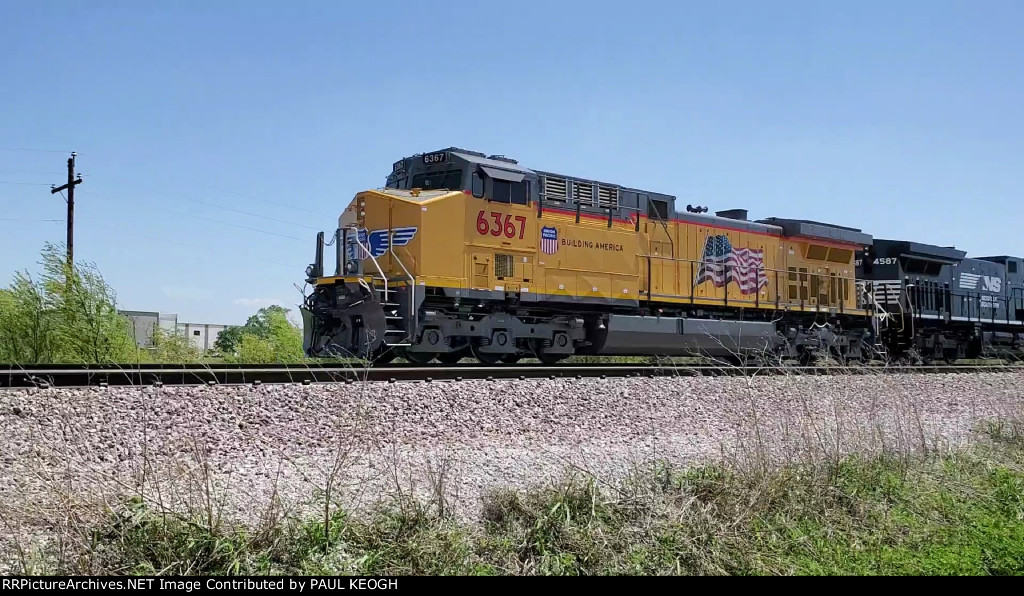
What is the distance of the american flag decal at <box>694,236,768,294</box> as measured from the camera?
599 inches

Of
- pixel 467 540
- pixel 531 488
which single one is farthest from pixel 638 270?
pixel 467 540

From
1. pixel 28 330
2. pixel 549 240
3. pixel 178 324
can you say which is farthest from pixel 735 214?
pixel 178 324

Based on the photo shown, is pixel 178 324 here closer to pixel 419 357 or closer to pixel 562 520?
pixel 419 357

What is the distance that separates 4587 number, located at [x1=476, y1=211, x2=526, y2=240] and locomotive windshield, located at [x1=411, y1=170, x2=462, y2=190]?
59 centimetres

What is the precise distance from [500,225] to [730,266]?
5693 millimetres

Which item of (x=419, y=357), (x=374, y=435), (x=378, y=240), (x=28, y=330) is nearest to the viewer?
(x=374, y=435)

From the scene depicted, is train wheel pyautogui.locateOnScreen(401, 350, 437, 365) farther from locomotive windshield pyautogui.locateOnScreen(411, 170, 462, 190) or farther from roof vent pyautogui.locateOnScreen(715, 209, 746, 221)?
roof vent pyautogui.locateOnScreen(715, 209, 746, 221)

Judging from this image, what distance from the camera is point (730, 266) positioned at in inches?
613

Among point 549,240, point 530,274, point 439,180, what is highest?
point 439,180

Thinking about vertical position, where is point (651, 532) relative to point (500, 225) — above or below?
below

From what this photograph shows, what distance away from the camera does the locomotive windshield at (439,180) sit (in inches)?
465

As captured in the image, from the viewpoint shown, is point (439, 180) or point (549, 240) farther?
point (549, 240)

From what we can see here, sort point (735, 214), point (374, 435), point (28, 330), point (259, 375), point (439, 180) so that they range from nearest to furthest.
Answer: point (374, 435), point (259, 375), point (439, 180), point (28, 330), point (735, 214)

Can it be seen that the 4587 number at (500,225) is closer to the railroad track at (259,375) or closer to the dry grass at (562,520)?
the railroad track at (259,375)
